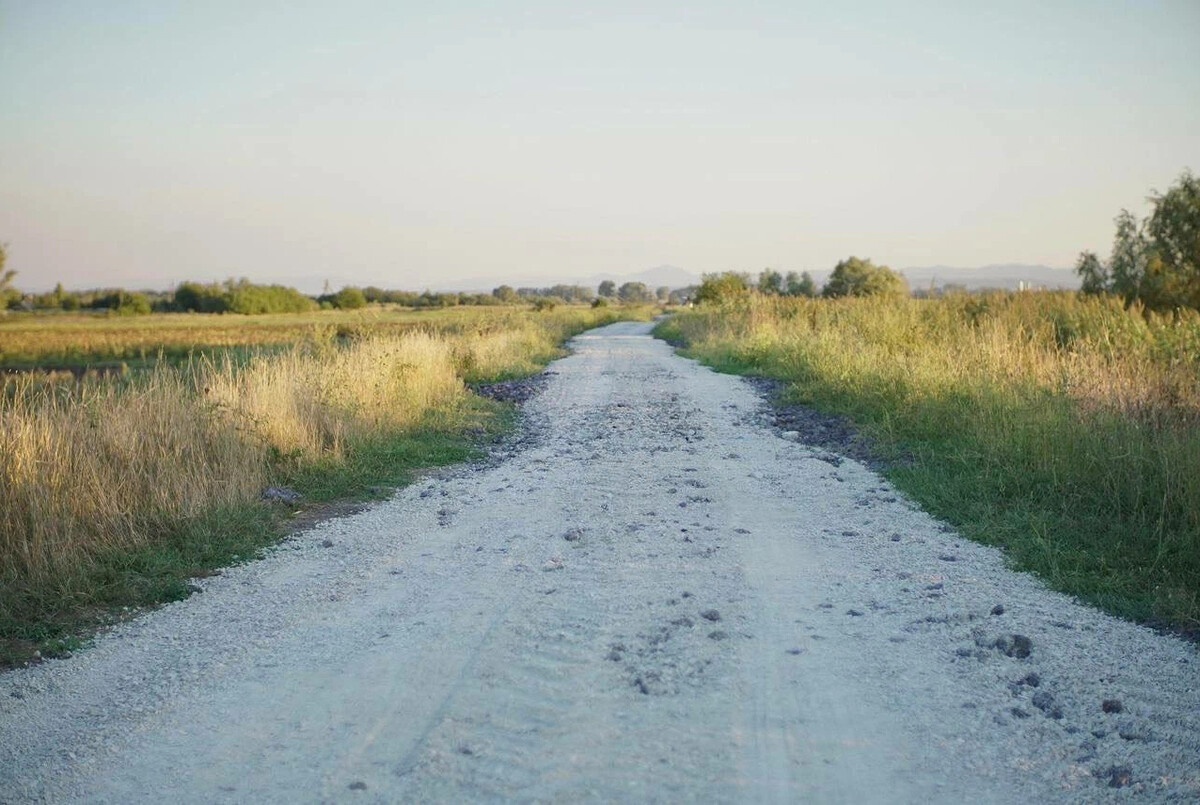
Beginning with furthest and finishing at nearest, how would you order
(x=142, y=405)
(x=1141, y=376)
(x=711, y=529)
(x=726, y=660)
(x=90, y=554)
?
(x=1141, y=376) < (x=142, y=405) < (x=711, y=529) < (x=90, y=554) < (x=726, y=660)

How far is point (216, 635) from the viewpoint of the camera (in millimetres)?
4648

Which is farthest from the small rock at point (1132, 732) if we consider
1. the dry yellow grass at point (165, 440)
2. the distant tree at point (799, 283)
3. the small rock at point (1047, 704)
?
the distant tree at point (799, 283)

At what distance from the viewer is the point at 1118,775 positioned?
312 centimetres

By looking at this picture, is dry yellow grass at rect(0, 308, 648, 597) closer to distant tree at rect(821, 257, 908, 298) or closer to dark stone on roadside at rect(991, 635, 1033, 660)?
dark stone on roadside at rect(991, 635, 1033, 660)

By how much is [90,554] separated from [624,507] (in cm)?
397

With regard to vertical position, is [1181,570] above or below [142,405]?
below

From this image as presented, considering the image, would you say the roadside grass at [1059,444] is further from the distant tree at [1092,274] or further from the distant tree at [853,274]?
the distant tree at [853,274]

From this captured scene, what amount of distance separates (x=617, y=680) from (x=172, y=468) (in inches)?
185

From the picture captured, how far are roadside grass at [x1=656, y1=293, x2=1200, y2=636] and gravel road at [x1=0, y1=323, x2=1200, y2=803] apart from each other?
0.47 metres

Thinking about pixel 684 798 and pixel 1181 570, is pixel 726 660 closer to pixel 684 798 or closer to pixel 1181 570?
pixel 684 798

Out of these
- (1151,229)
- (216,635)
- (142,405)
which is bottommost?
(216,635)

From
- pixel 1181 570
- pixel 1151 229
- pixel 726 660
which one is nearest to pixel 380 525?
pixel 726 660

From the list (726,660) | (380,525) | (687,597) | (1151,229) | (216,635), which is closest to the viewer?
(726,660)

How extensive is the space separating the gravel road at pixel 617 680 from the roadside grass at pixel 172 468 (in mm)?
466
